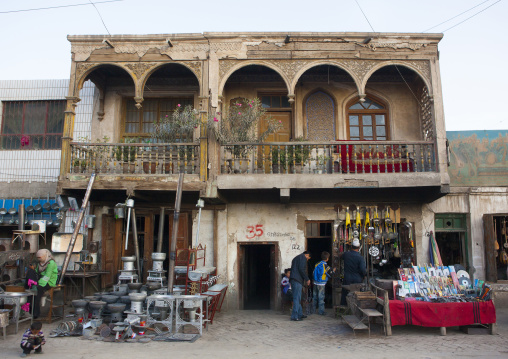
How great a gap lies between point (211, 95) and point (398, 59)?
5.02 meters

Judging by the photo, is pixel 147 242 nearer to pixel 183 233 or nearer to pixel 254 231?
pixel 183 233

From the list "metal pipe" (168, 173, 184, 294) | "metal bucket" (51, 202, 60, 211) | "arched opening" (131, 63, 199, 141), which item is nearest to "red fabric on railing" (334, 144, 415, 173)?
"metal pipe" (168, 173, 184, 294)

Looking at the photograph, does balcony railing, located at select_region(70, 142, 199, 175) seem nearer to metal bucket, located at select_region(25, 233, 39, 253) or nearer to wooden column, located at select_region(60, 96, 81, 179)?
wooden column, located at select_region(60, 96, 81, 179)

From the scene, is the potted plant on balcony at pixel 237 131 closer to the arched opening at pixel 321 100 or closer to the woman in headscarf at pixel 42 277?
the arched opening at pixel 321 100

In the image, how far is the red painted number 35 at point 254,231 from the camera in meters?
11.6

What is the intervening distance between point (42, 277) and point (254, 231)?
531 centimetres

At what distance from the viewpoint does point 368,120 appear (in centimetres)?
1255

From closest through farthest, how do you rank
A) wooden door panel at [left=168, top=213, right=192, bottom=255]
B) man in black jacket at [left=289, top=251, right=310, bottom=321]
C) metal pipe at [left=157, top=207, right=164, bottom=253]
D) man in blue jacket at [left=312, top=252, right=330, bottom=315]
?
man in black jacket at [left=289, top=251, right=310, bottom=321] → man in blue jacket at [left=312, top=252, right=330, bottom=315] → metal pipe at [left=157, top=207, right=164, bottom=253] → wooden door panel at [left=168, top=213, right=192, bottom=255]

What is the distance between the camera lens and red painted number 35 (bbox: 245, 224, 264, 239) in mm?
11602

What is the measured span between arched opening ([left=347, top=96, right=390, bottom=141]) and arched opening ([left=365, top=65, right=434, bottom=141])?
214 mm

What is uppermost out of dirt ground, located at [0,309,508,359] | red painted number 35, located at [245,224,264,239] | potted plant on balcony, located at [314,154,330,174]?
potted plant on balcony, located at [314,154,330,174]

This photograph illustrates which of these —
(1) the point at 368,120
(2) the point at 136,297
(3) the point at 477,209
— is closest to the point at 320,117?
(1) the point at 368,120

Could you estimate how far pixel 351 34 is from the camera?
11023 mm

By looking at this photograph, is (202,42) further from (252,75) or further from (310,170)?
(310,170)
